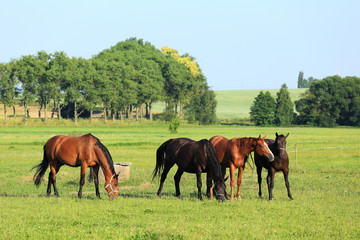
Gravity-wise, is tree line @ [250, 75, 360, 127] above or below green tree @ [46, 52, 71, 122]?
below

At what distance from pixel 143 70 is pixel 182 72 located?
1743 cm

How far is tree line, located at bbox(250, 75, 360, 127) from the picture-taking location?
465 feet

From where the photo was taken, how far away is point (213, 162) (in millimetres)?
17703

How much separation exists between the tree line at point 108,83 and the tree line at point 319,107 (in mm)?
16836

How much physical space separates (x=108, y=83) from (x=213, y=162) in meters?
107

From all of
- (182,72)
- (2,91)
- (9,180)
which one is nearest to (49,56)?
(2,91)

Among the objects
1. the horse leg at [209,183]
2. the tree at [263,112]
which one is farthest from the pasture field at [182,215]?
the tree at [263,112]

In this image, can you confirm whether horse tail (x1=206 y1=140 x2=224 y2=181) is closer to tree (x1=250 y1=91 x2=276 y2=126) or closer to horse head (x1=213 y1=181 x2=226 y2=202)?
horse head (x1=213 y1=181 x2=226 y2=202)

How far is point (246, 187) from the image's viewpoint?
24.0 meters

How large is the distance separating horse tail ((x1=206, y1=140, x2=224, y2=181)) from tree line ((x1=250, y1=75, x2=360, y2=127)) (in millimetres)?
125453

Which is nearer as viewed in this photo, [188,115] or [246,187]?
[246,187]

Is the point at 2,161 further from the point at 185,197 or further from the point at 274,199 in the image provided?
the point at 274,199

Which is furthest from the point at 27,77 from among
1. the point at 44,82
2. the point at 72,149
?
the point at 72,149

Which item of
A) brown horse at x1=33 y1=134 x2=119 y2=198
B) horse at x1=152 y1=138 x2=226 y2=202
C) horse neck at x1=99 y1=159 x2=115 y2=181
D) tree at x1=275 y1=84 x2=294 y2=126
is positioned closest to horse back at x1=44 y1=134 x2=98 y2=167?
brown horse at x1=33 y1=134 x2=119 y2=198
